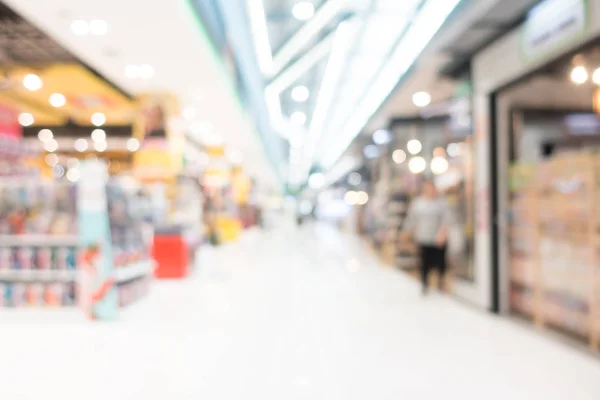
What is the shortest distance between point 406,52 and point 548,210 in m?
3.11

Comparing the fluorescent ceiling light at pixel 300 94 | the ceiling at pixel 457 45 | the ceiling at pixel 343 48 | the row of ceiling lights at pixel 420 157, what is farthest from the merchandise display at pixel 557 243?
the fluorescent ceiling light at pixel 300 94

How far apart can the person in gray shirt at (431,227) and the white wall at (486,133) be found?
519 mm

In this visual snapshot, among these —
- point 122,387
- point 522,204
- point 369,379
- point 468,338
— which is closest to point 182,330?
point 122,387

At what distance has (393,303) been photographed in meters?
6.01

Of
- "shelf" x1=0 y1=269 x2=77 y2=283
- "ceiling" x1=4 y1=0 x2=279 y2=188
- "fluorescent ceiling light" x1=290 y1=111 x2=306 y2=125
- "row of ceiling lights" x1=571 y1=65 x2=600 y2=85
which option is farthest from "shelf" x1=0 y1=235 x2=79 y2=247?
"fluorescent ceiling light" x1=290 y1=111 x2=306 y2=125

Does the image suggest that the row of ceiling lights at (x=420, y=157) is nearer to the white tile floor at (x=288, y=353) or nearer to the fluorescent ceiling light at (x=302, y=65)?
the fluorescent ceiling light at (x=302, y=65)

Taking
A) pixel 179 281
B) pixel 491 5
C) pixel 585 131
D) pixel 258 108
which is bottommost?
pixel 179 281

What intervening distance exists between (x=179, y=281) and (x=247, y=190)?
56.6ft

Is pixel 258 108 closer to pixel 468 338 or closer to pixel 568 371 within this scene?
pixel 468 338

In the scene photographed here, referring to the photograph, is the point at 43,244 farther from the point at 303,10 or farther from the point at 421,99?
the point at 421,99

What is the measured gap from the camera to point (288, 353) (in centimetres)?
381

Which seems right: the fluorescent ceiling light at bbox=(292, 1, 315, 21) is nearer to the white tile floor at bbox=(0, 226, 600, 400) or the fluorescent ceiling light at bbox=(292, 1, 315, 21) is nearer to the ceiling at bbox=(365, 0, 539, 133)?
the ceiling at bbox=(365, 0, 539, 133)

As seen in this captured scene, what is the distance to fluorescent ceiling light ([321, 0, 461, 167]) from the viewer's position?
17.7ft

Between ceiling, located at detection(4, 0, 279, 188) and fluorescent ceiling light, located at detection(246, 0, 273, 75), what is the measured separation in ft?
2.39
